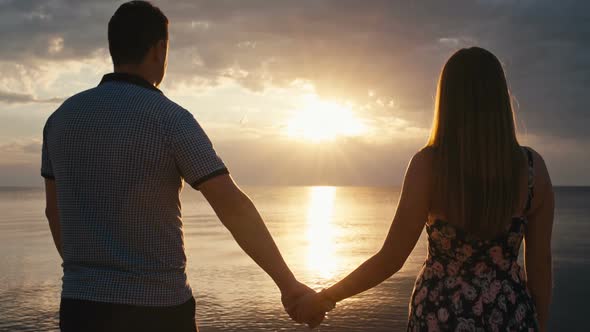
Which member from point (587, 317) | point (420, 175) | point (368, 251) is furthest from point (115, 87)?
point (368, 251)

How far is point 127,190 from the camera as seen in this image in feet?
8.56

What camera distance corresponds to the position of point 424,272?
3309 mm

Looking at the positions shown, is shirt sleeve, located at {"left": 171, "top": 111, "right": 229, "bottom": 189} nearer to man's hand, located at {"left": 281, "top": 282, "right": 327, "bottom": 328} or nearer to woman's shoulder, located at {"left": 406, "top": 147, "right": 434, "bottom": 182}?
woman's shoulder, located at {"left": 406, "top": 147, "right": 434, "bottom": 182}

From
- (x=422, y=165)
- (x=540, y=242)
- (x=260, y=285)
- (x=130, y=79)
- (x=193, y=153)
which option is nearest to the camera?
(x=193, y=153)

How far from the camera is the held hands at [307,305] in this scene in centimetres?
418

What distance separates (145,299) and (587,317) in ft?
65.7

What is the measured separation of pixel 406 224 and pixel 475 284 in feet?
1.61

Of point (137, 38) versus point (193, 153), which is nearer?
point (193, 153)

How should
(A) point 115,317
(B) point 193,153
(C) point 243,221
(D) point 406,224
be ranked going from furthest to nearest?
1. (D) point 406,224
2. (C) point 243,221
3. (B) point 193,153
4. (A) point 115,317

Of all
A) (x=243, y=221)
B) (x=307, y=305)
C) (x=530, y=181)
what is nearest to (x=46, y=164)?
(x=243, y=221)

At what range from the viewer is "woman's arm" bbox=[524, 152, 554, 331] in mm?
3234

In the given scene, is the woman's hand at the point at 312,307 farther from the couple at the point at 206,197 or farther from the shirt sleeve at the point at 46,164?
the shirt sleeve at the point at 46,164

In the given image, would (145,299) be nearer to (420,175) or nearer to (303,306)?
(420,175)

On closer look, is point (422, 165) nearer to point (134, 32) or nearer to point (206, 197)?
point (206, 197)
